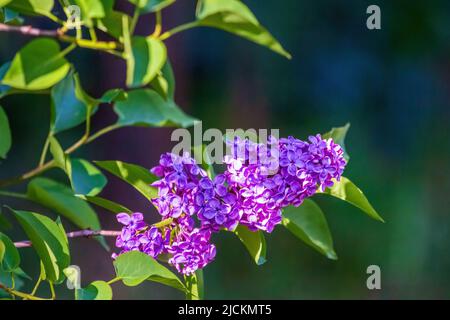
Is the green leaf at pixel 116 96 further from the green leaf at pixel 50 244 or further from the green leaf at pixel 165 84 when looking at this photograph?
the green leaf at pixel 50 244

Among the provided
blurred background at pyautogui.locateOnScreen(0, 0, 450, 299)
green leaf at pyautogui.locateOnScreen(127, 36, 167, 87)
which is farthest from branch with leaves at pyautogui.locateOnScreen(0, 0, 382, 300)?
blurred background at pyautogui.locateOnScreen(0, 0, 450, 299)

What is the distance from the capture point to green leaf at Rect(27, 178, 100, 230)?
882 mm

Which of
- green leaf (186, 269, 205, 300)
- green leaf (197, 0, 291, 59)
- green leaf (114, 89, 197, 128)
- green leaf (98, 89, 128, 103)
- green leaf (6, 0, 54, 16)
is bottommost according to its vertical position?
green leaf (186, 269, 205, 300)

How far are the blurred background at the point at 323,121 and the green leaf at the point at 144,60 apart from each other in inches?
102

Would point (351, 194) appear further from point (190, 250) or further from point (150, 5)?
point (150, 5)

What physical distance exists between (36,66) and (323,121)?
389 centimetres

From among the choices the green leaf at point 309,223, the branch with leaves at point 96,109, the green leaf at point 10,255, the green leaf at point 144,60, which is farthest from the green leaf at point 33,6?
the green leaf at point 309,223

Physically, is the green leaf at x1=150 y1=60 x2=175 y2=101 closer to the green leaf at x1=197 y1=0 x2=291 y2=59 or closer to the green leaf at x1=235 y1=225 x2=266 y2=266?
the green leaf at x1=197 y1=0 x2=291 y2=59

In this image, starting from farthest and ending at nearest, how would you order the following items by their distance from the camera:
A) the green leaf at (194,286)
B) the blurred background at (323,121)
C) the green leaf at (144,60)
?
1. the blurred background at (323,121)
2. the green leaf at (194,286)
3. the green leaf at (144,60)

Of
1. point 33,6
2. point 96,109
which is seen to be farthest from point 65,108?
point 33,6

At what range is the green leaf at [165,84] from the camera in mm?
686

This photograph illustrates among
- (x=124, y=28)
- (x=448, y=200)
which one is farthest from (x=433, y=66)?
(x=124, y=28)

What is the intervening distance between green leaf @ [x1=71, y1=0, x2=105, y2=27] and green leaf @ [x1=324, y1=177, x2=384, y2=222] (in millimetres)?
324

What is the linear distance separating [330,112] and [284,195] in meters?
3.82
